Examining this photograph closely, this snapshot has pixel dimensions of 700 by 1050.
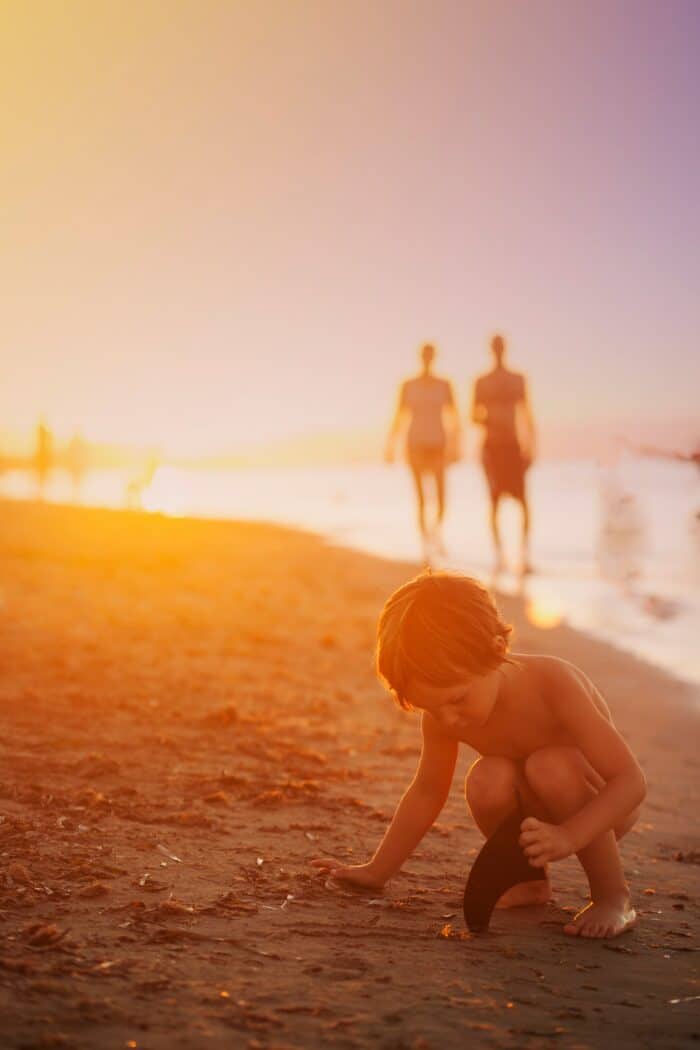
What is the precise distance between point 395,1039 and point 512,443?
8529 mm

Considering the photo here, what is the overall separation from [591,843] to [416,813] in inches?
19.0

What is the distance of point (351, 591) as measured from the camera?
10.5 m

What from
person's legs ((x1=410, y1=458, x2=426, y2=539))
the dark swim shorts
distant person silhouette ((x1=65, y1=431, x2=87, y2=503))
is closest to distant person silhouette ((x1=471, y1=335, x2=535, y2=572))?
the dark swim shorts

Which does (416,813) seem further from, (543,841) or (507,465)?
(507,465)

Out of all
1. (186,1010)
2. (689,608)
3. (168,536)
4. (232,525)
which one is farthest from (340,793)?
(232,525)

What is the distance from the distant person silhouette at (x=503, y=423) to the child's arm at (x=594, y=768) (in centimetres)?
747

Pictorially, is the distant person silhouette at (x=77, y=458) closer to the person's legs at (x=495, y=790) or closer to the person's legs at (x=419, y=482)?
the person's legs at (x=419, y=482)

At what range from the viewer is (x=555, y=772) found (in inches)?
101

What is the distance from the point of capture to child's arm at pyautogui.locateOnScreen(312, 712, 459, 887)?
110 inches

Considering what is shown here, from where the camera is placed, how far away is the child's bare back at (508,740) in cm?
242

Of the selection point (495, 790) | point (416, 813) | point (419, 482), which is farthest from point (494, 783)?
point (419, 482)

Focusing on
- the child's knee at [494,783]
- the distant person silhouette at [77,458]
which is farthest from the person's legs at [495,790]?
the distant person silhouette at [77,458]

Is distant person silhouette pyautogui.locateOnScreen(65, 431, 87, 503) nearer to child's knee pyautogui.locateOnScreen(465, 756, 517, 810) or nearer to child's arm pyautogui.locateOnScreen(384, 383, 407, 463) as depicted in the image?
child's arm pyautogui.locateOnScreen(384, 383, 407, 463)

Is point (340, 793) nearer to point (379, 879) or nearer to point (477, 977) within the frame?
point (379, 879)
